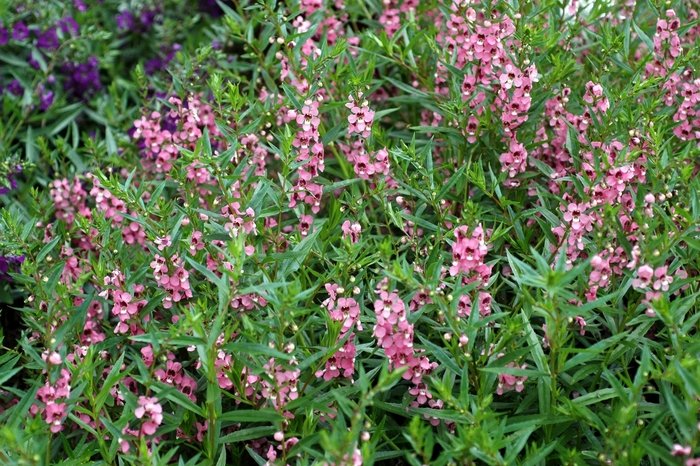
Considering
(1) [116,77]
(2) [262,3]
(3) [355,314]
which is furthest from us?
(1) [116,77]

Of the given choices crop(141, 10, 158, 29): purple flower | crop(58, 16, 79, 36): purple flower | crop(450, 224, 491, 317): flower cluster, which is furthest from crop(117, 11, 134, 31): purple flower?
crop(450, 224, 491, 317): flower cluster

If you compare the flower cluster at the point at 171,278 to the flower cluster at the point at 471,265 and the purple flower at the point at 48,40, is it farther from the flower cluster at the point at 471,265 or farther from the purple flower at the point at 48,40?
the purple flower at the point at 48,40

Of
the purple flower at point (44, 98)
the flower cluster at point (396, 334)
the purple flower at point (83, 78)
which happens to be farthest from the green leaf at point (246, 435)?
the purple flower at point (83, 78)

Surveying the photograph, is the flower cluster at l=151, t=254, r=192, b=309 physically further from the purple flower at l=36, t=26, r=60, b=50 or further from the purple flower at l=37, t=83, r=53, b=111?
the purple flower at l=36, t=26, r=60, b=50

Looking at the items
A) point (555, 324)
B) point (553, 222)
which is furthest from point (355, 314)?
point (553, 222)

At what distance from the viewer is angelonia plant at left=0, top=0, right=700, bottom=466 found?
208cm

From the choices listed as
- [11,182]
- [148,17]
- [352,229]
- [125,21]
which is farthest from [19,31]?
[352,229]

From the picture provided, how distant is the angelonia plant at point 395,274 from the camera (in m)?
2.08

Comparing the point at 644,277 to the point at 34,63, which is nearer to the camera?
the point at 644,277

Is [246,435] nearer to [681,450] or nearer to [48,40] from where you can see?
[681,450]

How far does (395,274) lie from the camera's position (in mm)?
2023

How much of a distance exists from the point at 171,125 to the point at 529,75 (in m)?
1.72

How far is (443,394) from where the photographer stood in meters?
2.02

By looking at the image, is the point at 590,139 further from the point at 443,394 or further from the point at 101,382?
the point at 101,382
